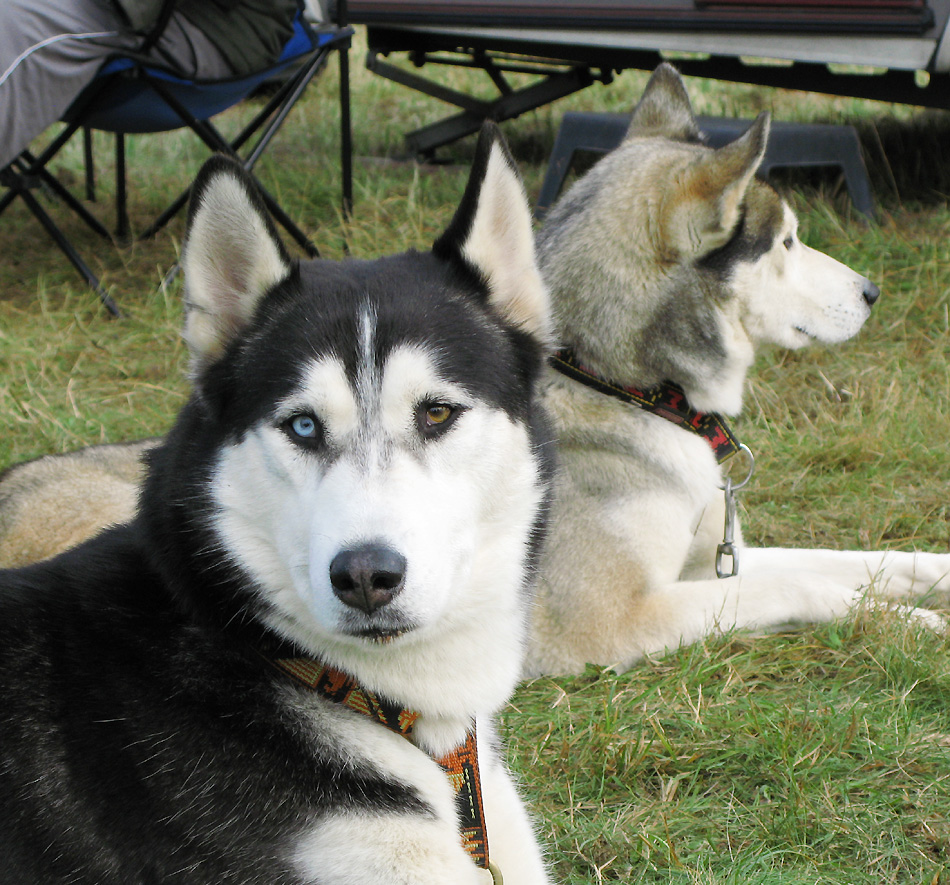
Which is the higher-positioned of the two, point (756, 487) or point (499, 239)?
point (499, 239)

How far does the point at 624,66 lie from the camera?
248 inches

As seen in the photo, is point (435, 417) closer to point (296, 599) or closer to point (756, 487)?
point (296, 599)

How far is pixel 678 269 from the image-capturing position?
122 inches

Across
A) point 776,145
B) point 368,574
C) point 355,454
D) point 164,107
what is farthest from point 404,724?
point 776,145

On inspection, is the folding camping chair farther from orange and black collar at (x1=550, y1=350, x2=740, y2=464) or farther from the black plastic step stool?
orange and black collar at (x1=550, y1=350, x2=740, y2=464)

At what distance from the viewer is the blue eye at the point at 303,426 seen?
71.7 inches

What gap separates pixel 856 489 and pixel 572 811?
2017 mm

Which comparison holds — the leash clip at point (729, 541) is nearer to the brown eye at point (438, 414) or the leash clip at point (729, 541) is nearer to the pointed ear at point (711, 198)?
the pointed ear at point (711, 198)

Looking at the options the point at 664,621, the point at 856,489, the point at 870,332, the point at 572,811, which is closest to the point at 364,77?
the point at 870,332

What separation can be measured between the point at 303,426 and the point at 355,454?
0.12 metres

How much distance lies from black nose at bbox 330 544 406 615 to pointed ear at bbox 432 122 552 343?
672 mm

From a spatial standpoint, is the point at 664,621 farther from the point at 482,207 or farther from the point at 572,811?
the point at 482,207

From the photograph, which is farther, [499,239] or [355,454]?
[499,239]

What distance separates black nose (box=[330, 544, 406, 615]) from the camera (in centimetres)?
163
